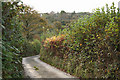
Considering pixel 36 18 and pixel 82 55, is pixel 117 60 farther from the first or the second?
pixel 36 18

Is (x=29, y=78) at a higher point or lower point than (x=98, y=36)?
lower

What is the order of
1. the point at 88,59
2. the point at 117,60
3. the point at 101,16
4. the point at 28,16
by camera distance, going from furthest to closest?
the point at 28,16
the point at 88,59
the point at 101,16
the point at 117,60

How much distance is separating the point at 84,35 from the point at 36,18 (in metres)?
32.4

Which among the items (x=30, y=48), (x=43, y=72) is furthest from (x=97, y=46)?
(x=30, y=48)

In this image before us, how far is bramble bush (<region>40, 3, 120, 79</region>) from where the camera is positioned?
5.89m

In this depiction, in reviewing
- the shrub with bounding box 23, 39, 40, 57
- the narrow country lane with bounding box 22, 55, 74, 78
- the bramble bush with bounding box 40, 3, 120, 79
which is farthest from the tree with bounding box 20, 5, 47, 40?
the bramble bush with bounding box 40, 3, 120, 79

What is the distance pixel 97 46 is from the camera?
22.4 feet

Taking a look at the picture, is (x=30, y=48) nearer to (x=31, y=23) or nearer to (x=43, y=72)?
(x=31, y=23)

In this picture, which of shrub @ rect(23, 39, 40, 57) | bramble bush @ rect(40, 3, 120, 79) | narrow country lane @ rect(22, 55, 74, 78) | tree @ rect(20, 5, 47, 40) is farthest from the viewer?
tree @ rect(20, 5, 47, 40)

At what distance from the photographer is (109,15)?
6.52 metres

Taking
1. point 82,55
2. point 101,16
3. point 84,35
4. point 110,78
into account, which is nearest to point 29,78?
point 82,55

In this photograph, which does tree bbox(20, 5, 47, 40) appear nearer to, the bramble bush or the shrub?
the shrub

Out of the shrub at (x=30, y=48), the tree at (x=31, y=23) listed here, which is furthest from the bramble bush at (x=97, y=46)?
the tree at (x=31, y=23)

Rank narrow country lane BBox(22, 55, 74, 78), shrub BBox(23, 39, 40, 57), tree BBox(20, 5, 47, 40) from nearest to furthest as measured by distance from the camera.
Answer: narrow country lane BBox(22, 55, 74, 78) → shrub BBox(23, 39, 40, 57) → tree BBox(20, 5, 47, 40)
